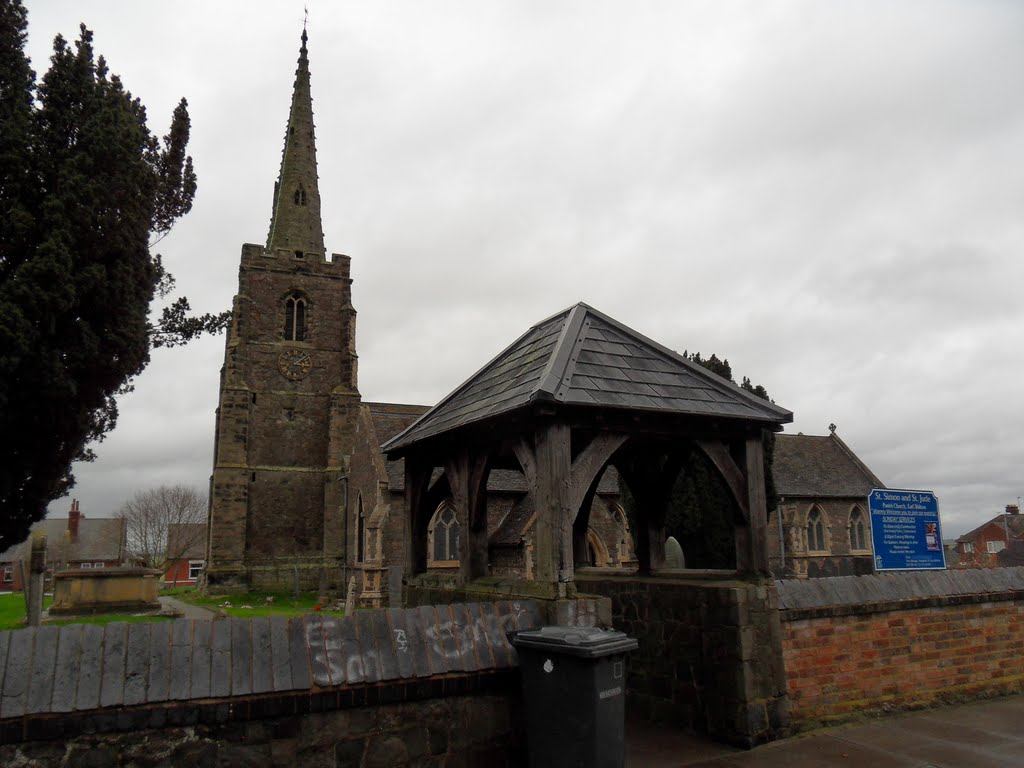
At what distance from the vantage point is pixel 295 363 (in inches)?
1399

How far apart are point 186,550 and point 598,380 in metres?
64.7

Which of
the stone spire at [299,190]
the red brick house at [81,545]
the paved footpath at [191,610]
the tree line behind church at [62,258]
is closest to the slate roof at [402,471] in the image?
the paved footpath at [191,610]

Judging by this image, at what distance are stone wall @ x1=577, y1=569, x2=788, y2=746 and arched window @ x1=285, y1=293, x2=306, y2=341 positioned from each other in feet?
104

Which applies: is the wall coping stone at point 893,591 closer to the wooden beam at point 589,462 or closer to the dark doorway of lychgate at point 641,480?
the dark doorway of lychgate at point 641,480

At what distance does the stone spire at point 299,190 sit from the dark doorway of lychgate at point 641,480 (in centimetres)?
3197

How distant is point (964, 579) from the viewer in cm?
838

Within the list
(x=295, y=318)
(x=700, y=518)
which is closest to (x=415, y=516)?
(x=700, y=518)

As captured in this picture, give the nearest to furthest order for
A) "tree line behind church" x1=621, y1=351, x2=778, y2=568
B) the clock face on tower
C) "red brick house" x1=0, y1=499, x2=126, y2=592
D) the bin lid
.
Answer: the bin lid
"tree line behind church" x1=621, y1=351, x2=778, y2=568
the clock face on tower
"red brick house" x1=0, y1=499, x2=126, y2=592

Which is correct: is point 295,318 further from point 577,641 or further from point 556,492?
point 577,641

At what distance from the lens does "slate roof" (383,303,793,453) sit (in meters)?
6.46

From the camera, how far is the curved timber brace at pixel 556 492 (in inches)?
239

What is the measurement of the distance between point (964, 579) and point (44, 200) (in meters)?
12.9

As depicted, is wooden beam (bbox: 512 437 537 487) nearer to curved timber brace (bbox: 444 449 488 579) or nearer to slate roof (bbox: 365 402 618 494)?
curved timber brace (bbox: 444 449 488 579)

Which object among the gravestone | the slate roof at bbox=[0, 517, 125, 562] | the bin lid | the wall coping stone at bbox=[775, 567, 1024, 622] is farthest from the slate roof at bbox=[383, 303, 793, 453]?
the slate roof at bbox=[0, 517, 125, 562]
